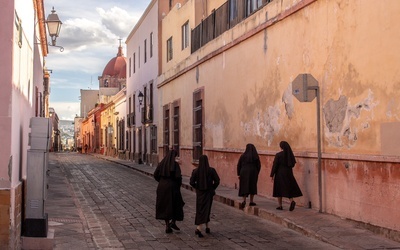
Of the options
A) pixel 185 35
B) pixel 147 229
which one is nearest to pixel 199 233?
pixel 147 229

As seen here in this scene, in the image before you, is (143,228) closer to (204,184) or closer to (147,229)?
(147,229)

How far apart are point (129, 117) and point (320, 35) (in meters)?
32.4

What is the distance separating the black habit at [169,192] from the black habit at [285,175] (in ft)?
8.90

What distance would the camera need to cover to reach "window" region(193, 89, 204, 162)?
21.0 metres

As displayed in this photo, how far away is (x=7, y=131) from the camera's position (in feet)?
22.1

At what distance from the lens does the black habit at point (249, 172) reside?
1274 centimetres

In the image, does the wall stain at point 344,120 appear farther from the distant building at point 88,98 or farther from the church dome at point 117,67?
the distant building at point 88,98

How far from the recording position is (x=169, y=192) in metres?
9.86

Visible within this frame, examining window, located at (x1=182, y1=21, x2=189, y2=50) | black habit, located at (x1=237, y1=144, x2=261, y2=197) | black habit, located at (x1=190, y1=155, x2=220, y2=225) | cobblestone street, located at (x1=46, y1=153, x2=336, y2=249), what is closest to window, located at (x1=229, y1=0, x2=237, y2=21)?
cobblestone street, located at (x1=46, y1=153, x2=336, y2=249)

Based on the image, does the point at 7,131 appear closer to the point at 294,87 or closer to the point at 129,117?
the point at 294,87

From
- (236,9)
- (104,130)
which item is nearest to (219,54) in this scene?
(236,9)

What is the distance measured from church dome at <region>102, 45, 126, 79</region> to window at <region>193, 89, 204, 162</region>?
5286cm

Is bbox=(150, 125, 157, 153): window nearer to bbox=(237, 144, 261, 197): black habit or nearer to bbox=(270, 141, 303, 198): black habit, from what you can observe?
bbox=(237, 144, 261, 197): black habit

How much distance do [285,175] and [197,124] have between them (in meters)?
10.2
